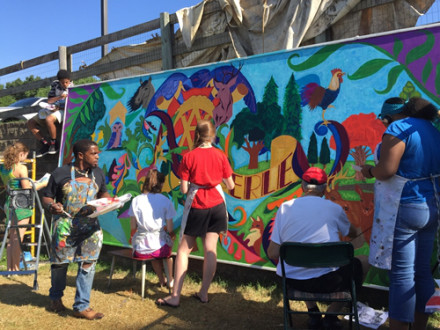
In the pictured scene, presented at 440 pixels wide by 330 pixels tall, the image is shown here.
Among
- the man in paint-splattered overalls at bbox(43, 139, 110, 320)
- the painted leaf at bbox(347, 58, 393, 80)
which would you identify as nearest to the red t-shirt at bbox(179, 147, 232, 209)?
the man in paint-splattered overalls at bbox(43, 139, 110, 320)

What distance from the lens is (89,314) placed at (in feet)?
13.5

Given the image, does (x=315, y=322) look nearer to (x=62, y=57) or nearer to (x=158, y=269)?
(x=158, y=269)

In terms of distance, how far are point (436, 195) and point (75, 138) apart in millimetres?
4815

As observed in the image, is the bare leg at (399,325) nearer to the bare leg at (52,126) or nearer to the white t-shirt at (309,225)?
the white t-shirt at (309,225)

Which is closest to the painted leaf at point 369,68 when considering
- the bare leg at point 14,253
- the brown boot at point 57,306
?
the brown boot at point 57,306

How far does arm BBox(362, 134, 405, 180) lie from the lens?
3.00 meters

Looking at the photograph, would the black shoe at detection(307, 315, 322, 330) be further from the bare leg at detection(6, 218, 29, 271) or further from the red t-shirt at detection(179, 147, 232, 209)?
the bare leg at detection(6, 218, 29, 271)

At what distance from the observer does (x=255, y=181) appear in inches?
184

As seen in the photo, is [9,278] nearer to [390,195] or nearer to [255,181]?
[255,181]

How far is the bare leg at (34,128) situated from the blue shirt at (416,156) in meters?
5.50

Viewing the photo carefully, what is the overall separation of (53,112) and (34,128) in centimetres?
53

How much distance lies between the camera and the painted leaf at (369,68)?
154 inches

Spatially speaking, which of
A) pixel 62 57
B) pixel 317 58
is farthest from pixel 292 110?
pixel 62 57

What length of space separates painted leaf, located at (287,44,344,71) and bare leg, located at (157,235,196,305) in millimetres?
1885
